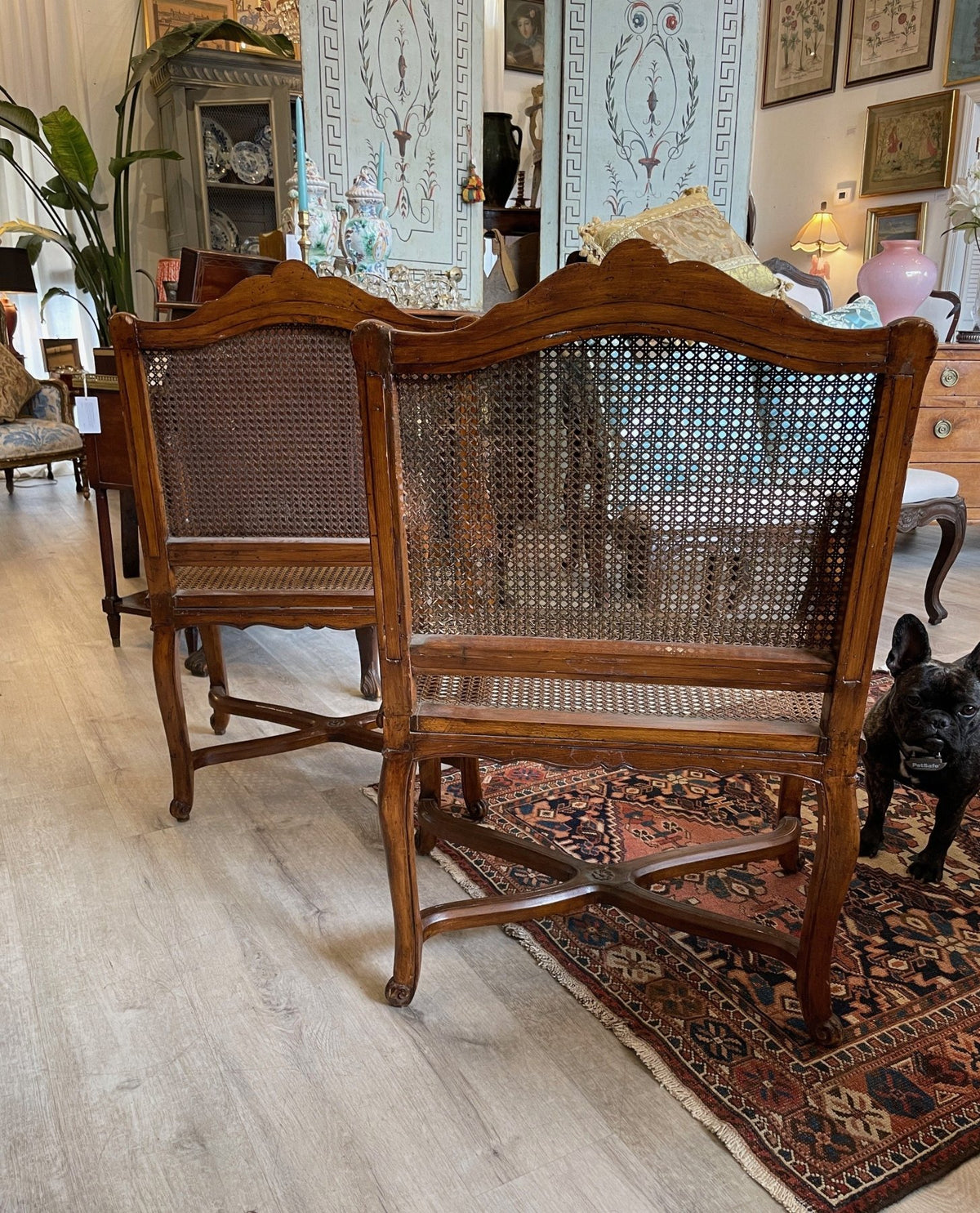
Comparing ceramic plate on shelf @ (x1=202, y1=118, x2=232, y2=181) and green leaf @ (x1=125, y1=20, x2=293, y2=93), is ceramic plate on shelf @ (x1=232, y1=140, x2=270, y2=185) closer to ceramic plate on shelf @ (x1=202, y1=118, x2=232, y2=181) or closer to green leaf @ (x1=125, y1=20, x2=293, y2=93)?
ceramic plate on shelf @ (x1=202, y1=118, x2=232, y2=181)

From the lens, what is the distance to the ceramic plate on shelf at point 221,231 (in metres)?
5.45

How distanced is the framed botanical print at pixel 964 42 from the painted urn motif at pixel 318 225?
5196mm

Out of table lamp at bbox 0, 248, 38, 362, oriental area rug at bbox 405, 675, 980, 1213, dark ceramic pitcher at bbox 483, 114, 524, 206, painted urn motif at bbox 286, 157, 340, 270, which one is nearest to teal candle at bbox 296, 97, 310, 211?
painted urn motif at bbox 286, 157, 340, 270

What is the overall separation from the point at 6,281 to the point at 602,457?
5568 millimetres

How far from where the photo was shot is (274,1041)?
1146mm

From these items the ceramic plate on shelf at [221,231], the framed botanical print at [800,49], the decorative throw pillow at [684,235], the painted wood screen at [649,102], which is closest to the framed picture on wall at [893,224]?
the framed botanical print at [800,49]

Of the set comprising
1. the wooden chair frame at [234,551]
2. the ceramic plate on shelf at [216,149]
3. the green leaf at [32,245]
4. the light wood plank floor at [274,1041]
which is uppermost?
the ceramic plate on shelf at [216,149]

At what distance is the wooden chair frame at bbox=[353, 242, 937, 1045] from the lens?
33.8 inches

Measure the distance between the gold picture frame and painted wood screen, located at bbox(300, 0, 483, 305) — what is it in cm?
288

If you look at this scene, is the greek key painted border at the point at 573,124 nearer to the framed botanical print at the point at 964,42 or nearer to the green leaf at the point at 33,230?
the green leaf at the point at 33,230

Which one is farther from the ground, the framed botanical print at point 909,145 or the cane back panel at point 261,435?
the framed botanical print at point 909,145

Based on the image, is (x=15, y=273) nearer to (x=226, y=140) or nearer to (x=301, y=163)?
(x=226, y=140)

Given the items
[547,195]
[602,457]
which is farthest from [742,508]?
[547,195]

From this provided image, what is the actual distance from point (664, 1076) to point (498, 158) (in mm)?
4009
